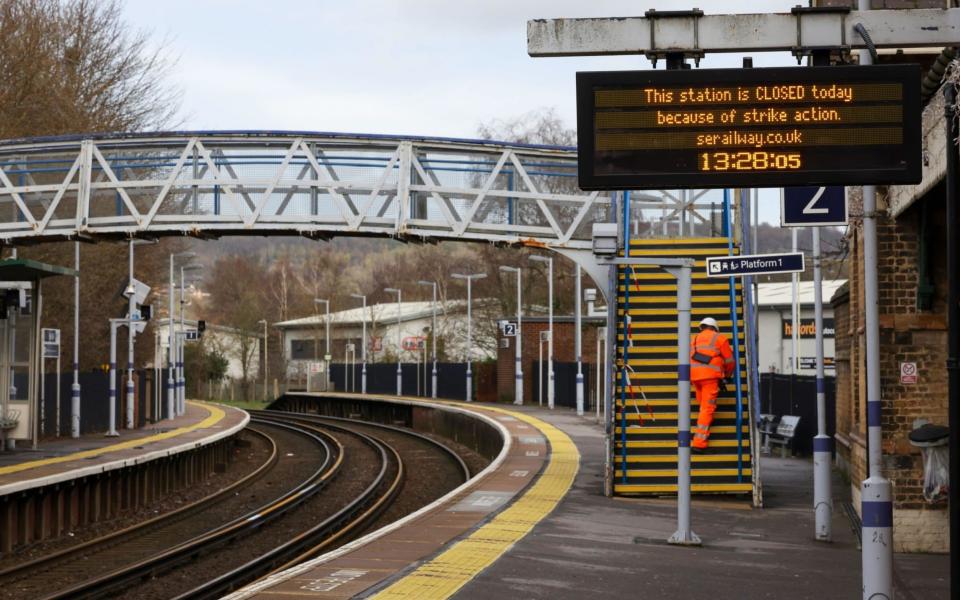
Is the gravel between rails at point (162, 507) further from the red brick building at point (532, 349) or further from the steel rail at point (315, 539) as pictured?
the red brick building at point (532, 349)

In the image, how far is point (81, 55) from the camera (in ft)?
127

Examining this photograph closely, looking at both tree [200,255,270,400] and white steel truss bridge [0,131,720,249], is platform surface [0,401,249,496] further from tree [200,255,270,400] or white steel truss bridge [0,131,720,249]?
tree [200,255,270,400]

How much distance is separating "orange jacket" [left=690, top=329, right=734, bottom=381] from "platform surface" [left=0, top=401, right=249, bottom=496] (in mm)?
9293

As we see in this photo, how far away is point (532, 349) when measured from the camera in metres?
51.0

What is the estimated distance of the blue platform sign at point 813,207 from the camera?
12492 mm

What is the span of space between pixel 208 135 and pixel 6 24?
15.9m

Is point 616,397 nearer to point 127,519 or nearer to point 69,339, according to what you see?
point 127,519

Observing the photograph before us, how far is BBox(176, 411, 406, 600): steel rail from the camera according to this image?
13.9 m

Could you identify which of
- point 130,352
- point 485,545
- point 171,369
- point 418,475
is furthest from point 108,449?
point 171,369

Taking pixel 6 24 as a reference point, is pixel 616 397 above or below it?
below

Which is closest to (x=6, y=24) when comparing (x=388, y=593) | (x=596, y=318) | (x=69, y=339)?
(x=69, y=339)

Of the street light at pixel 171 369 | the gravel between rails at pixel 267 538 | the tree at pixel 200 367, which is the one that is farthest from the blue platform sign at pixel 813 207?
the tree at pixel 200 367

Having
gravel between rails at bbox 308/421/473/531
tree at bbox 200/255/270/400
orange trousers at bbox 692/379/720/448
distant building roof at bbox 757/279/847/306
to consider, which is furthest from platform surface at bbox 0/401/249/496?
tree at bbox 200/255/270/400

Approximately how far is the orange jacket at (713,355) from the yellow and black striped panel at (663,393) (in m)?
0.67
